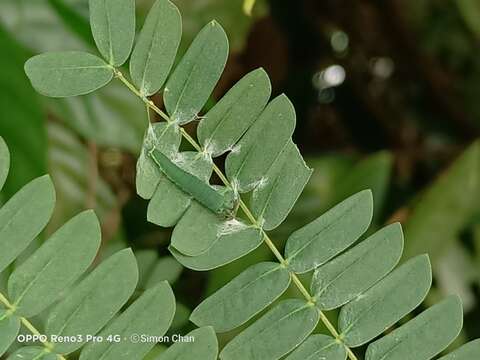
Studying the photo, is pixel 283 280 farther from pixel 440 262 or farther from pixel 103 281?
pixel 440 262

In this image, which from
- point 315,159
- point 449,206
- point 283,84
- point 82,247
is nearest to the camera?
point 82,247

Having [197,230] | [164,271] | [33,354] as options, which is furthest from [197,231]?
[164,271]

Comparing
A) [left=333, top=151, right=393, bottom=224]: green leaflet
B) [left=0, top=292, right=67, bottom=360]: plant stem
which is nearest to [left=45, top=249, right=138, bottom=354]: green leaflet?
[left=0, top=292, right=67, bottom=360]: plant stem

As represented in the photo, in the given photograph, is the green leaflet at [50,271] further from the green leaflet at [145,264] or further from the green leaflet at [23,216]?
the green leaflet at [145,264]

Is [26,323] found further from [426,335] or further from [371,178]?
[371,178]

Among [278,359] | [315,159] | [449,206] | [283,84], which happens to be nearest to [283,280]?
[278,359]

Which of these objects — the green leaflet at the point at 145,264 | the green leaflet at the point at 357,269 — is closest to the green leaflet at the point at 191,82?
the green leaflet at the point at 357,269
